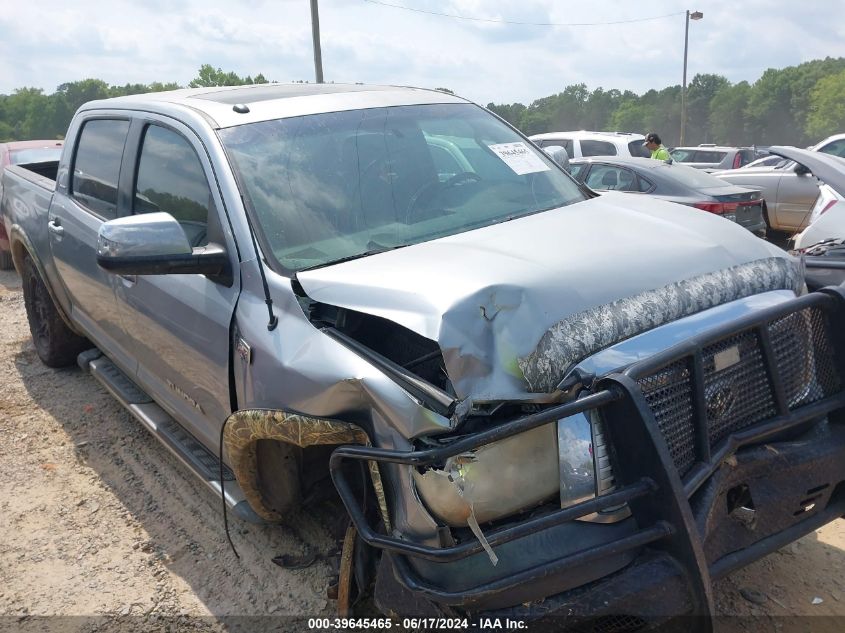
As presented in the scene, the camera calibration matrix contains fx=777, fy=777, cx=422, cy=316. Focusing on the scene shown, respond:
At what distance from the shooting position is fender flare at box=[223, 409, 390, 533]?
7.42 feet

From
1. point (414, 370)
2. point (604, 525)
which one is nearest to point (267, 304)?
point (414, 370)

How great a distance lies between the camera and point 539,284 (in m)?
2.27

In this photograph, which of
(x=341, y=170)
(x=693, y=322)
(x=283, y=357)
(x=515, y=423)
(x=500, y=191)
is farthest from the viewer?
(x=500, y=191)

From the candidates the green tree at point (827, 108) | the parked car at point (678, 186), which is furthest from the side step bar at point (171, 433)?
the green tree at point (827, 108)

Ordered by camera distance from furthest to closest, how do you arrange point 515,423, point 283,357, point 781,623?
1. point 781,623
2. point 283,357
3. point 515,423

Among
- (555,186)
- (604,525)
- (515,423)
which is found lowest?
(604,525)

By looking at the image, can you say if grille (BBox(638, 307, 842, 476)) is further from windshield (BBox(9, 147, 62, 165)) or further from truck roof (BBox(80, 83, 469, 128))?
windshield (BBox(9, 147, 62, 165))

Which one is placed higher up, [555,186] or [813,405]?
[555,186]

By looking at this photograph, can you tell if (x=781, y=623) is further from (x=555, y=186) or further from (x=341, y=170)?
(x=341, y=170)

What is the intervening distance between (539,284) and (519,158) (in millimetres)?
1548

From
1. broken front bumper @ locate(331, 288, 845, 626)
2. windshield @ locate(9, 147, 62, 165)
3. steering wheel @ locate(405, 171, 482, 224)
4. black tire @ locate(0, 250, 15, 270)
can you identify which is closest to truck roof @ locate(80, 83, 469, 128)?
steering wheel @ locate(405, 171, 482, 224)

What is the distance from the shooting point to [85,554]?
355cm

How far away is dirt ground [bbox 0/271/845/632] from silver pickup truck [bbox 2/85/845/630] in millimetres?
429

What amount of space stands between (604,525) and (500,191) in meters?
1.71
